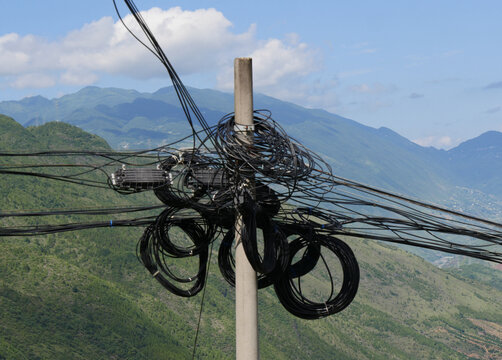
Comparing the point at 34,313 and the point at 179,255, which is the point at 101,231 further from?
the point at 179,255

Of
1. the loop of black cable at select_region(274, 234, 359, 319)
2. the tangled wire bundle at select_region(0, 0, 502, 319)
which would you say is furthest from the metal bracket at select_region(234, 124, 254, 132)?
the loop of black cable at select_region(274, 234, 359, 319)

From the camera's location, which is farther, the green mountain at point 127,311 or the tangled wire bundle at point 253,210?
the green mountain at point 127,311

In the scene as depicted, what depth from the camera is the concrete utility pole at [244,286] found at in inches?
353

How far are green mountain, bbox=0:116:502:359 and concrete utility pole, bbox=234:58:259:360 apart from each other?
2100 inches

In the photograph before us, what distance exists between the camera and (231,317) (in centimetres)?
8344

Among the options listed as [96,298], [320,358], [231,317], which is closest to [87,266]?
[96,298]

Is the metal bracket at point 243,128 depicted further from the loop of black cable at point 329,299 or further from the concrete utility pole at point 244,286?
the loop of black cable at point 329,299

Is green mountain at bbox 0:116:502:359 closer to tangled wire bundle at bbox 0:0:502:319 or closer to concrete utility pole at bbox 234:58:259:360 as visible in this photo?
tangled wire bundle at bbox 0:0:502:319

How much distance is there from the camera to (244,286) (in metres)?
9.05

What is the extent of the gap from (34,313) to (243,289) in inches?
2400

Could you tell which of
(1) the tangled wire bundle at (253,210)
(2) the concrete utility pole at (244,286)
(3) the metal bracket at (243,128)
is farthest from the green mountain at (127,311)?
(3) the metal bracket at (243,128)

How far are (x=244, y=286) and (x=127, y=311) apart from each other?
66433mm

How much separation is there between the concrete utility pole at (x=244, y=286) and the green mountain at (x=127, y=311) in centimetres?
5333

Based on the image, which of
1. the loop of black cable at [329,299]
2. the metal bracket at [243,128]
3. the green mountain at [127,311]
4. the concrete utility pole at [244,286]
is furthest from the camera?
the green mountain at [127,311]
